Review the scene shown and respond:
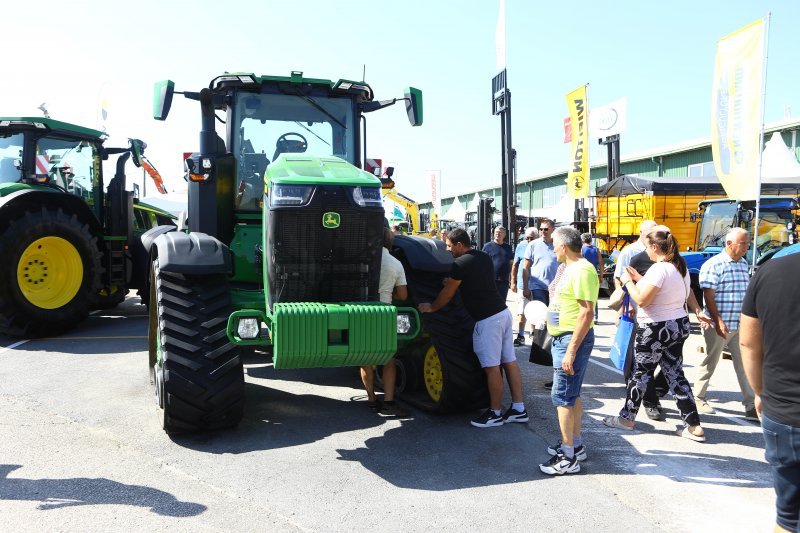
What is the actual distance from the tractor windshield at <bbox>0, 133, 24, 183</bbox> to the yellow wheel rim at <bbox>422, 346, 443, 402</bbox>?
7.42 m

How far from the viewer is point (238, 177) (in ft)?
19.4

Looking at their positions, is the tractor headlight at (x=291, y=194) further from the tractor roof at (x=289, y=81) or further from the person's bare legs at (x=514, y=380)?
the person's bare legs at (x=514, y=380)

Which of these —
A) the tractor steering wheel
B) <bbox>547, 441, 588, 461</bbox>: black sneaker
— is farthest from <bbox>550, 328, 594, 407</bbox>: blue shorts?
the tractor steering wheel

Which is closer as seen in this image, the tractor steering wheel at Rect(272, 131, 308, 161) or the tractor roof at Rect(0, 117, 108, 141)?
the tractor steering wheel at Rect(272, 131, 308, 161)

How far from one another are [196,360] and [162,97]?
2.42 meters

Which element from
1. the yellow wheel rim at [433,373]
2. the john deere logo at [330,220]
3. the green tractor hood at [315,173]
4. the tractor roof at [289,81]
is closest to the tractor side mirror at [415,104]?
the tractor roof at [289,81]

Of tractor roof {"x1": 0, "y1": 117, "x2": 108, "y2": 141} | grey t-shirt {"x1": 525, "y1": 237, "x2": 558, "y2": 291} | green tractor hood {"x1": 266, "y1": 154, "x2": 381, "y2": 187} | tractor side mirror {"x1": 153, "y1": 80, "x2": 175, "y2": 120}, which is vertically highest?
tractor roof {"x1": 0, "y1": 117, "x2": 108, "y2": 141}

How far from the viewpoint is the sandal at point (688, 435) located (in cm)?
501

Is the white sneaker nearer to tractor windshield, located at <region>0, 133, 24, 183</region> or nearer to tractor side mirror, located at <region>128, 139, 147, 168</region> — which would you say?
tractor side mirror, located at <region>128, 139, 147, 168</region>

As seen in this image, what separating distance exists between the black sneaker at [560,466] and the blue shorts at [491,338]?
110cm

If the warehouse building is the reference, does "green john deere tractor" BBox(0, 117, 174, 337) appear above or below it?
below

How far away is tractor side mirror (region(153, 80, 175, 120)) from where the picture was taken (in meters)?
5.60

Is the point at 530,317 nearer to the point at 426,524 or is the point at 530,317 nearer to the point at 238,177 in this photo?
the point at 426,524

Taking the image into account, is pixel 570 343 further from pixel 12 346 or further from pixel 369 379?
pixel 12 346
